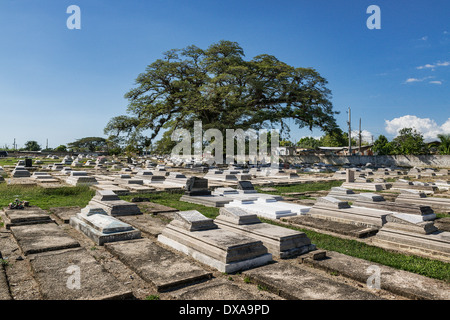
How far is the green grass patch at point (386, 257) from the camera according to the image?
482 cm

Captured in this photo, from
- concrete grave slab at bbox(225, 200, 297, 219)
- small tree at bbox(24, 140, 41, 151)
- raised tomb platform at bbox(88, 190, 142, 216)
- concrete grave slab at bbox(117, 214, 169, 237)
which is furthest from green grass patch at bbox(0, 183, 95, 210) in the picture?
small tree at bbox(24, 140, 41, 151)

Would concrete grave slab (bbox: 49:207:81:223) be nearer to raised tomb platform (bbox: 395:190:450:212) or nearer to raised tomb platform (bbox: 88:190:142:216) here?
raised tomb platform (bbox: 88:190:142:216)

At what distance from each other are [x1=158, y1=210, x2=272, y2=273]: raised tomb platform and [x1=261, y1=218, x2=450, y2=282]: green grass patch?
1.84 metres

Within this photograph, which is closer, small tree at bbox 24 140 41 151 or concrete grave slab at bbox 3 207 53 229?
concrete grave slab at bbox 3 207 53 229

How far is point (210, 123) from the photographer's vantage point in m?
35.2

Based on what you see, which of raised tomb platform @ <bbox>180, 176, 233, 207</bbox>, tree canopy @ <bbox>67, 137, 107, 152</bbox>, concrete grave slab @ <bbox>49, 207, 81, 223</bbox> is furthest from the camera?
tree canopy @ <bbox>67, 137, 107, 152</bbox>

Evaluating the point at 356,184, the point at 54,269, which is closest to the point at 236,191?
the point at 356,184

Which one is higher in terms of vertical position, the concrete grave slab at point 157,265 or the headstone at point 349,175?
the headstone at point 349,175

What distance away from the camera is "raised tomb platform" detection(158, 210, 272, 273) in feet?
16.0

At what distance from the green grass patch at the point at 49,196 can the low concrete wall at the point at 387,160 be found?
38.5 meters

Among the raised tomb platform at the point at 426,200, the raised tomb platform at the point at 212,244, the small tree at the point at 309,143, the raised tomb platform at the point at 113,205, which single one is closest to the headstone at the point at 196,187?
the raised tomb platform at the point at 113,205

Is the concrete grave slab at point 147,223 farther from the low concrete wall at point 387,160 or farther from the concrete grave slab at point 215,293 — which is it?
the low concrete wall at point 387,160

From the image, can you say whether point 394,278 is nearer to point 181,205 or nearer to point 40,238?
point 40,238

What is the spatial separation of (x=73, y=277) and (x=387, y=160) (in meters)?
47.4
